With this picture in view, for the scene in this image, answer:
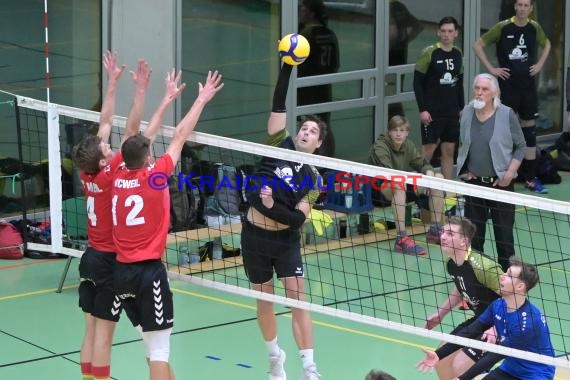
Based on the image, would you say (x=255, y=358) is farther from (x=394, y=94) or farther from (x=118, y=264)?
(x=394, y=94)

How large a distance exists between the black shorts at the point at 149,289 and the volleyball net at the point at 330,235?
167 centimetres

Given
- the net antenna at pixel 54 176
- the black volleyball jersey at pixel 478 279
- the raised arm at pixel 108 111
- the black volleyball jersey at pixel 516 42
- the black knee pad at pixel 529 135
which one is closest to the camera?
the black volleyball jersey at pixel 478 279

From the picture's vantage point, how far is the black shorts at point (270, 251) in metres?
8.55

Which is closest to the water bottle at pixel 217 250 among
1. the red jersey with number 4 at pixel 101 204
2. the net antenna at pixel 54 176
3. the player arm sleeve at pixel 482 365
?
the net antenna at pixel 54 176

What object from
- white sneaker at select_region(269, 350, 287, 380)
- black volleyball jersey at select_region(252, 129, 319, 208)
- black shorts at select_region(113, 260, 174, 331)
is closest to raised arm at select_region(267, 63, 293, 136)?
black volleyball jersey at select_region(252, 129, 319, 208)

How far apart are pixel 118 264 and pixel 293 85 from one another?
6.74 metres

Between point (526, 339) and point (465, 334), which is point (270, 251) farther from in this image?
point (526, 339)

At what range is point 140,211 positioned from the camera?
7691mm

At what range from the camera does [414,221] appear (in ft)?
46.8

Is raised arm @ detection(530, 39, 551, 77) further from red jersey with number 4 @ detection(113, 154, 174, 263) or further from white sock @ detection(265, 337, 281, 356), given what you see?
red jersey with number 4 @ detection(113, 154, 174, 263)

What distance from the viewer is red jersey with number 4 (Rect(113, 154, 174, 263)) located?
769 centimetres

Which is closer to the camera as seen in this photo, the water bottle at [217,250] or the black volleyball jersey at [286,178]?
the black volleyball jersey at [286,178]

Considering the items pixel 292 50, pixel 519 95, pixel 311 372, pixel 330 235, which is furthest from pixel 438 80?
pixel 311 372

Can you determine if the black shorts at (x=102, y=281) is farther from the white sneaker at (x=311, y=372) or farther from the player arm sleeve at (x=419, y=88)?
the player arm sleeve at (x=419, y=88)
